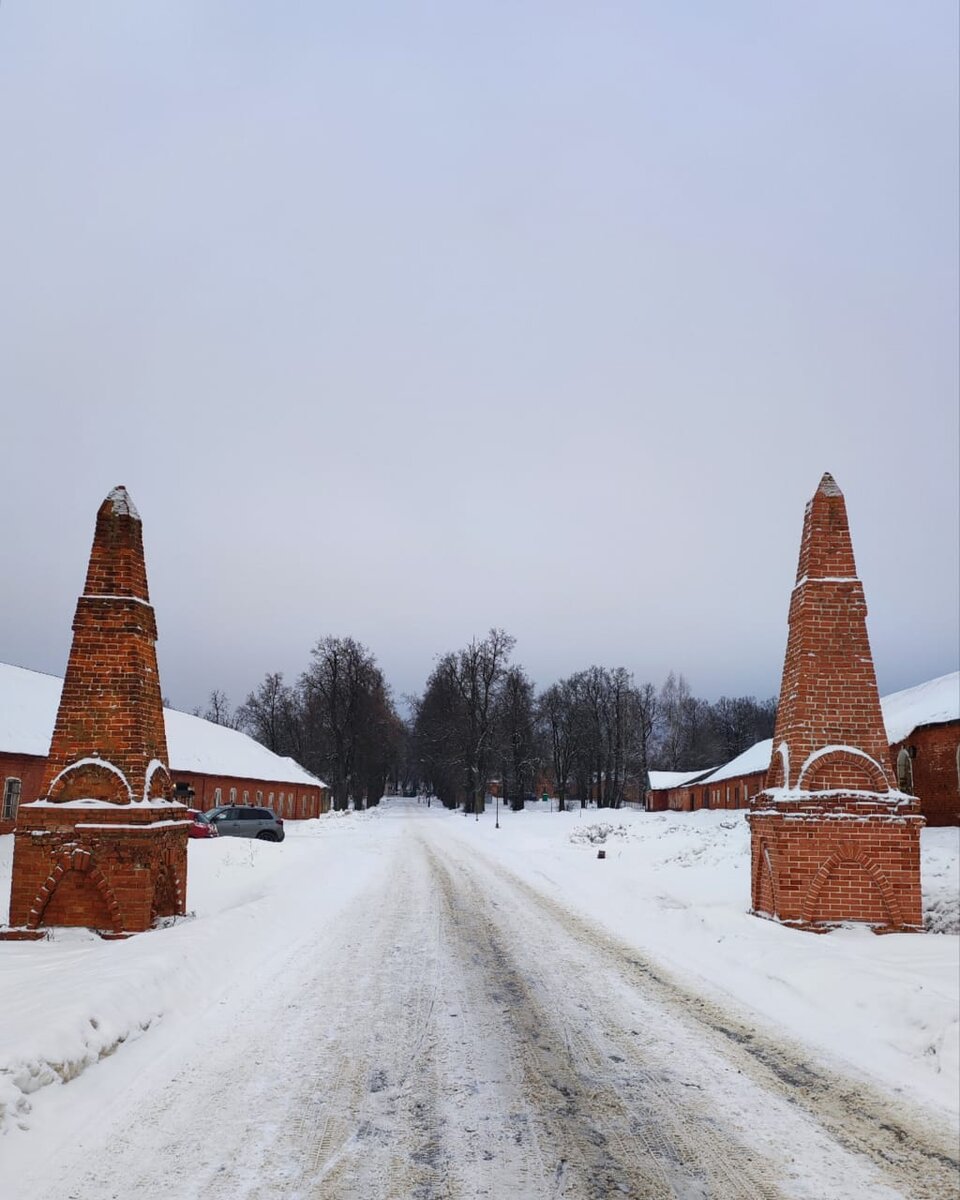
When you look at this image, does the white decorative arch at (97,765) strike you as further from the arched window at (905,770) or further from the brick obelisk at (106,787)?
the arched window at (905,770)

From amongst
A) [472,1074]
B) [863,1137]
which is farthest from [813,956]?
[472,1074]

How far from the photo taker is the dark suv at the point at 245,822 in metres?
28.9

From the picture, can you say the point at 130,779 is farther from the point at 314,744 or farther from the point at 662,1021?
the point at 314,744

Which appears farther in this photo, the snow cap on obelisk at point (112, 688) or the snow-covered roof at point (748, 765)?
the snow-covered roof at point (748, 765)

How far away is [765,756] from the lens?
4488 centimetres

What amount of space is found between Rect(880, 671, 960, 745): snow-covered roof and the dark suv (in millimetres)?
20917

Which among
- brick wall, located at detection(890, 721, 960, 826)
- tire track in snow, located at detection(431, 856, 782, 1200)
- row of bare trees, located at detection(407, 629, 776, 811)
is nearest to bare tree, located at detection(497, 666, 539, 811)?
row of bare trees, located at detection(407, 629, 776, 811)

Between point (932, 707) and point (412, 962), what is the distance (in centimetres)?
2474

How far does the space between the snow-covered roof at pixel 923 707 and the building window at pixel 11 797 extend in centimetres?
2724

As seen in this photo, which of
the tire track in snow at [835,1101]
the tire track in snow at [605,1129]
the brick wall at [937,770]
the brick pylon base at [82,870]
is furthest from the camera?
the brick wall at [937,770]

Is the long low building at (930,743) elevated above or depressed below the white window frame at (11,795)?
above

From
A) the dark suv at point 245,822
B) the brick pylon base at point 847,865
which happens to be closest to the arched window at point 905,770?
the brick pylon base at point 847,865

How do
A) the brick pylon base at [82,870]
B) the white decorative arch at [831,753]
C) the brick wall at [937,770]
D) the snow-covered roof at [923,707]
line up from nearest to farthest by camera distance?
the brick pylon base at [82,870], the white decorative arch at [831,753], the brick wall at [937,770], the snow-covered roof at [923,707]

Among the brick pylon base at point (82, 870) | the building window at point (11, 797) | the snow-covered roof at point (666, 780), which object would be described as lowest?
the snow-covered roof at point (666, 780)
